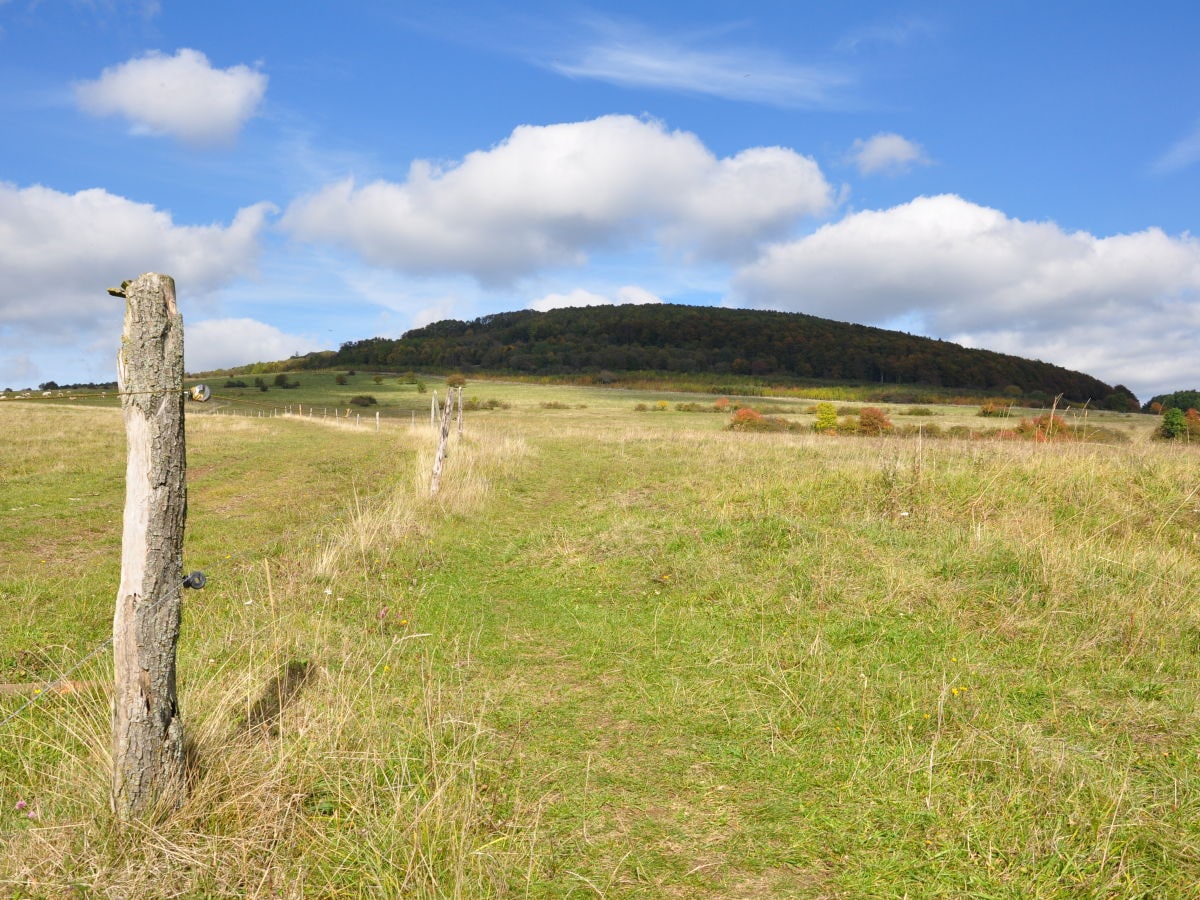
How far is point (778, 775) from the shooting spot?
4.87 meters

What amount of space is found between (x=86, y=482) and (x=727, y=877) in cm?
1919

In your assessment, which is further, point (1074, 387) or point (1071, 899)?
point (1074, 387)

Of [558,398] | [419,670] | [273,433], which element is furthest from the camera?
[558,398]

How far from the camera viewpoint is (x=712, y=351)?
108m

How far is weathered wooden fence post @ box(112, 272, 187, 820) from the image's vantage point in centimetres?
369

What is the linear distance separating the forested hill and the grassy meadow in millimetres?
80227

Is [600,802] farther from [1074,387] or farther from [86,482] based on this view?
[1074,387]

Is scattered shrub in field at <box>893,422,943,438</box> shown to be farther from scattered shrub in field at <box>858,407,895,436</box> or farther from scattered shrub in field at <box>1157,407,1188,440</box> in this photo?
scattered shrub in field at <box>1157,407,1188,440</box>

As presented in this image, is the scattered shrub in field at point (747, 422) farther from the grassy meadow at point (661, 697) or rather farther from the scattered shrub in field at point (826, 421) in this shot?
the grassy meadow at point (661, 697)

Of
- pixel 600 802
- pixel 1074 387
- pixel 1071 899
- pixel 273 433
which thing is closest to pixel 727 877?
pixel 600 802

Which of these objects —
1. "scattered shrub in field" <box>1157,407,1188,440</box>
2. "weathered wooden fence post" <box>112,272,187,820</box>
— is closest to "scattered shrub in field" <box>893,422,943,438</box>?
"scattered shrub in field" <box>1157,407,1188,440</box>

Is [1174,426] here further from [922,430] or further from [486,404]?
[486,404]

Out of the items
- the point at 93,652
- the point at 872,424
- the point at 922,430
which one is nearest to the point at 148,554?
the point at 93,652

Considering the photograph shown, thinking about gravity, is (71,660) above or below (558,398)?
below
